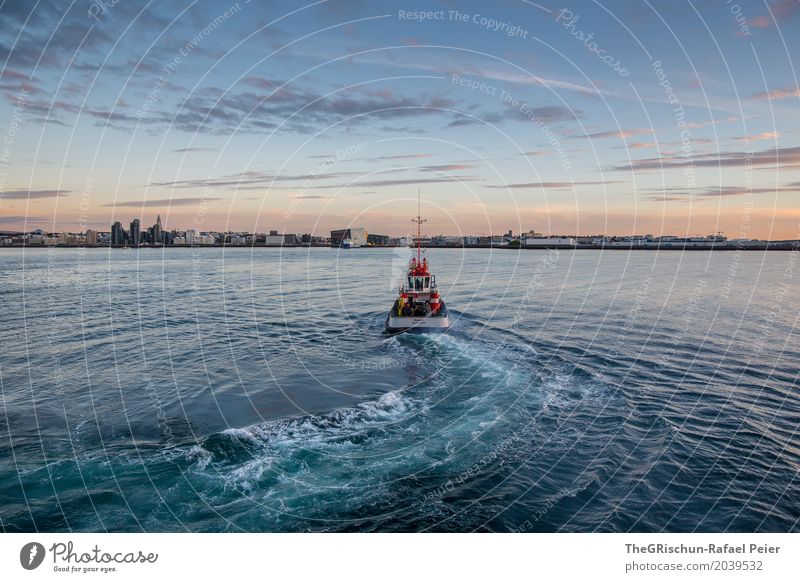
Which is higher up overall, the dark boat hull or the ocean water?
the dark boat hull

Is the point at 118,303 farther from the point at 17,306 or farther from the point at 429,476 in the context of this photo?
the point at 429,476

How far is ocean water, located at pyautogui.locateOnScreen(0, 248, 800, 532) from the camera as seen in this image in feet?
42.5

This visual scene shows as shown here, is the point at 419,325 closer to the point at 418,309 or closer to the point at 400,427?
the point at 418,309

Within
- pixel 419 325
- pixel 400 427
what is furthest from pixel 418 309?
pixel 400 427

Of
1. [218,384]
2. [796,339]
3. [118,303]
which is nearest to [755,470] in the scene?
[218,384]

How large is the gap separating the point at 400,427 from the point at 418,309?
2193 centimetres

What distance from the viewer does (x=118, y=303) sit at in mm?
53844

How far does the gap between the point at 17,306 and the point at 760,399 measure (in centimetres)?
6807

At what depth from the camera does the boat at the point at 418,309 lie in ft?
123

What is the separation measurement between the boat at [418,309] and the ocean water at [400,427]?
1.39 metres

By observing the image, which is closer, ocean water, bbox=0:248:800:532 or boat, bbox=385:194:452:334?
ocean water, bbox=0:248:800:532

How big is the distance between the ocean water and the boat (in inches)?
54.7

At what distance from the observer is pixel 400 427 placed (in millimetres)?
18734
